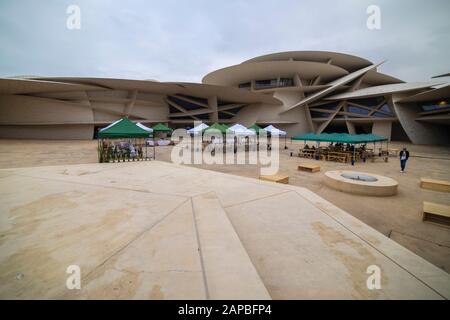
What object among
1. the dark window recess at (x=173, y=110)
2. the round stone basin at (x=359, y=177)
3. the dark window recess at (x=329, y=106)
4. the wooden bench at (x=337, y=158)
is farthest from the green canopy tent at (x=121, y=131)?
the dark window recess at (x=329, y=106)

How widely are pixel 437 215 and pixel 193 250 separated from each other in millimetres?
6775

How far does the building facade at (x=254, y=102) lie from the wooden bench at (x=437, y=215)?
83.8ft

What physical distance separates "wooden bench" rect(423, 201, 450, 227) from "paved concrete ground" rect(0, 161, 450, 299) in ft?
9.43

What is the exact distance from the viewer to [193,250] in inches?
122

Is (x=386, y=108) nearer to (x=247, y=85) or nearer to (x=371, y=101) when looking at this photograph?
(x=371, y=101)

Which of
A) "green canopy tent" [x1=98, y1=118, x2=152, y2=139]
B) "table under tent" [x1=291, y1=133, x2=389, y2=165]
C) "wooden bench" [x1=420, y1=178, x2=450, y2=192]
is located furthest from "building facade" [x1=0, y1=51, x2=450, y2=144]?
"wooden bench" [x1=420, y1=178, x2=450, y2=192]

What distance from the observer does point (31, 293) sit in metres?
2.24

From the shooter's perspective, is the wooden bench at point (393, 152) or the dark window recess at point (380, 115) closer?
the wooden bench at point (393, 152)

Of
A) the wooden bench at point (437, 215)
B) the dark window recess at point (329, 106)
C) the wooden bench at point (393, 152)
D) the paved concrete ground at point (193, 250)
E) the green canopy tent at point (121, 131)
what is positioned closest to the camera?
the paved concrete ground at point (193, 250)

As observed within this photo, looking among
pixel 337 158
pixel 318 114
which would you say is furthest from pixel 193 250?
pixel 318 114

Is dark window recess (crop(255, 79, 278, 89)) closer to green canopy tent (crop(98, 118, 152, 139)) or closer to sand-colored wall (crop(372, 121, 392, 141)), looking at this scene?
sand-colored wall (crop(372, 121, 392, 141))

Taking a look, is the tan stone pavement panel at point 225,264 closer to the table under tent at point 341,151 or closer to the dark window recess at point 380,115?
the table under tent at point 341,151

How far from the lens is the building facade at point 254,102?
2781 cm
